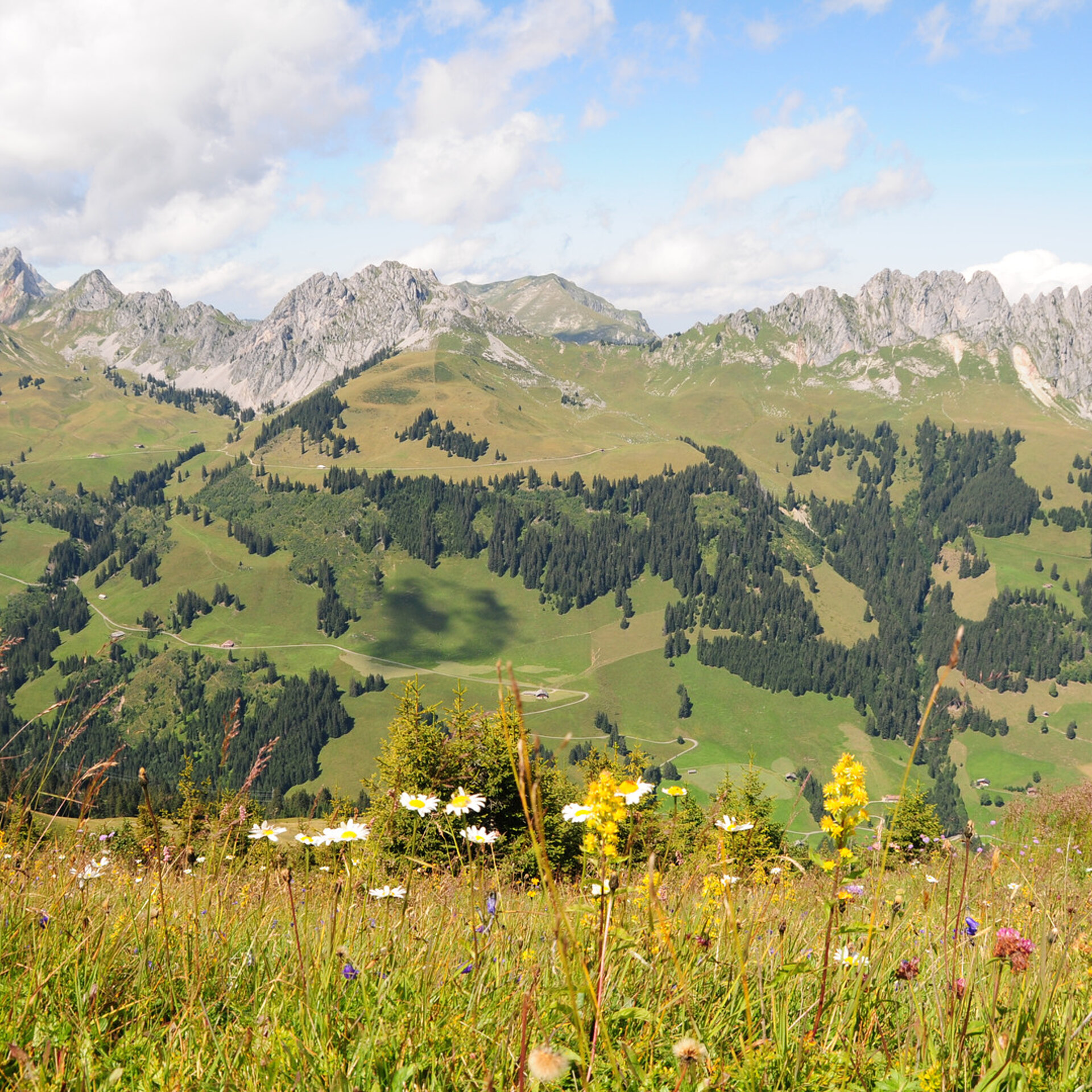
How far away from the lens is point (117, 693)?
18.9 ft

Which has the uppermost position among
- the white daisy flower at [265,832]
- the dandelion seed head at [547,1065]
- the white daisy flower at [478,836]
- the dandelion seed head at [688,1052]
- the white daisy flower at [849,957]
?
the dandelion seed head at [547,1065]

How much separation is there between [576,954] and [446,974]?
246cm

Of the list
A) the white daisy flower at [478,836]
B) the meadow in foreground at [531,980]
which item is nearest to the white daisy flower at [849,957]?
the meadow in foreground at [531,980]

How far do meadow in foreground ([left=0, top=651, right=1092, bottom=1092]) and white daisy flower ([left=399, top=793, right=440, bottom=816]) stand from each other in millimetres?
24

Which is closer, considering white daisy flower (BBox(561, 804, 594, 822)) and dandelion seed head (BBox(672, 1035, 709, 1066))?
dandelion seed head (BBox(672, 1035, 709, 1066))

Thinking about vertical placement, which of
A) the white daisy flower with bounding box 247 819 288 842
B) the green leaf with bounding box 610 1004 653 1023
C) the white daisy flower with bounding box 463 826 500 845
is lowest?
the green leaf with bounding box 610 1004 653 1023

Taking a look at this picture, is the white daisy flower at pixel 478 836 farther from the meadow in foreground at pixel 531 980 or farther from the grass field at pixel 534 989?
the grass field at pixel 534 989

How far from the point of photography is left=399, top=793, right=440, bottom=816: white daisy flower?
12.8 feet

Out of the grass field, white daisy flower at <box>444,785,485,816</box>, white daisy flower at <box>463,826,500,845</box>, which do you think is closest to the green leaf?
the grass field

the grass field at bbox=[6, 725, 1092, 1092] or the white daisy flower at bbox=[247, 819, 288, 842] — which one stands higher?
the white daisy flower at bbox=[247, 819, 288, 842]

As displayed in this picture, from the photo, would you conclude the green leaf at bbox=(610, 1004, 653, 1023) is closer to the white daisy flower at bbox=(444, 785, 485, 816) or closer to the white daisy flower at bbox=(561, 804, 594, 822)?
the white daisy flower at bbox=(561, 804, 594, 822)

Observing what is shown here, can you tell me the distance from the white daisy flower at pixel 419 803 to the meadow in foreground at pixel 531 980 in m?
0.02

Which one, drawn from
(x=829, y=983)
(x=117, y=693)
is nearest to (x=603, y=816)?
(x=829, y=983)

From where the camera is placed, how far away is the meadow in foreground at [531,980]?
9.35 feet
